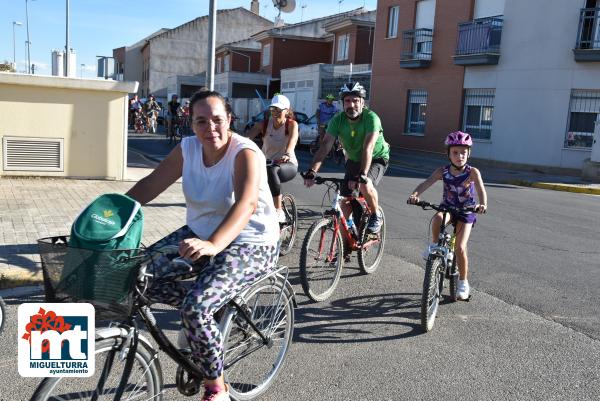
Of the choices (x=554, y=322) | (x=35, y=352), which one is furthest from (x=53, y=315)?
(x=554, y=322)

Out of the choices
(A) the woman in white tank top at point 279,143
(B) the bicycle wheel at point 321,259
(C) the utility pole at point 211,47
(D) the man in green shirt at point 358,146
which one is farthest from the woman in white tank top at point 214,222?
(C) the utility pole at point 211,47

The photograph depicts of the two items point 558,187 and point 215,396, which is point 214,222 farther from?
point 558,187

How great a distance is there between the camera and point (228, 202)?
3221 mm

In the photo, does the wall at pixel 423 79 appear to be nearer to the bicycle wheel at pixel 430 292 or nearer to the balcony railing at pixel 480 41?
the balcony railing at pixel 480 41

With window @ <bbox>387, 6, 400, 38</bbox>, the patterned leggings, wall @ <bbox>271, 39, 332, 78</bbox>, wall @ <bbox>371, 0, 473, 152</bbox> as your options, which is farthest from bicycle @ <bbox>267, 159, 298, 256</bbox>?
wall @ <bbox>271, 39, 332, 78</bbox>

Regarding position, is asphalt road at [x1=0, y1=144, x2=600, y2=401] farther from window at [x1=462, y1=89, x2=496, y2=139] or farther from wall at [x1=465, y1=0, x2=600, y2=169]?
window at [x1=462, y1=89, x2=496, y2=139]

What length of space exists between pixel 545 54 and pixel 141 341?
21.0 m

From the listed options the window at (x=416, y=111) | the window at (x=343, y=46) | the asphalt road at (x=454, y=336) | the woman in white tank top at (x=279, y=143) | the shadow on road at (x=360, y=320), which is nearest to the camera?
the asphalt road at (x=454, y=336)

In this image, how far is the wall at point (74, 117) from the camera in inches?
405

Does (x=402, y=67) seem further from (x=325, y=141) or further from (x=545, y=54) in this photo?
(x=325, y=141)

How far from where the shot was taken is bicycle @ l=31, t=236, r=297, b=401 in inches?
96.7

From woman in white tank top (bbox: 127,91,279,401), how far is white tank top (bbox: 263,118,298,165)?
12.9 feet

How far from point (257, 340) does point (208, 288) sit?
2.55ft

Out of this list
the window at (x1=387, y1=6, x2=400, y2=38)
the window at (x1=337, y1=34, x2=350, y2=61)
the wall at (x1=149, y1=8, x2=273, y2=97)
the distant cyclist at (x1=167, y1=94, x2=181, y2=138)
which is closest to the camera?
the distant cyclist at (x1=167, y1=94, x2=181, y2=138)
